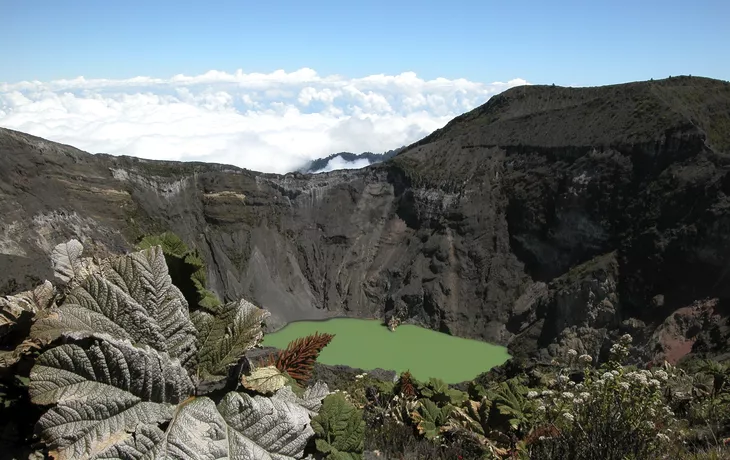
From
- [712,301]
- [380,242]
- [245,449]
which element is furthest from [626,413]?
[380,242]

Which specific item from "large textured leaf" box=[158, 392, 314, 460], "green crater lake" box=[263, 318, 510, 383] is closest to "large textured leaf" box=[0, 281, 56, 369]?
"large textured leaf" box=[158, 392, 314, 460]

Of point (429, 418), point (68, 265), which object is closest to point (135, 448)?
point (68, 265)

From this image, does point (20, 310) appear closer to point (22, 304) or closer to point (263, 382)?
point (22, 304)

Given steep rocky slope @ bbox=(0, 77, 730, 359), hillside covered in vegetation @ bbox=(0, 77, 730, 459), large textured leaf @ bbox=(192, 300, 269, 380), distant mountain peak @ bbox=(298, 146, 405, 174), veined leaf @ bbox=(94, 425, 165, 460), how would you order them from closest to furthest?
1. veined leaf @ bbox=(94, 425, 165, 460)
2. hillside covered in vegetation @ bbox=(0, 77, 730, 459)
3. large textured leaf @ bbox=(192, 300, 269, 380)
4. steep rocky slope @ bbox=(0, 77, 730, 359)
5. distant mountain peak @ bbox=(298, 146, 405, 174)

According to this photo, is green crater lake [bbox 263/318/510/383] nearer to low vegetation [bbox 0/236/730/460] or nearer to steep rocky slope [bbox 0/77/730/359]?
steep rocky slope [bbox 0/77/730/359]

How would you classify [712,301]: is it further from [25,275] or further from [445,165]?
[25,275]

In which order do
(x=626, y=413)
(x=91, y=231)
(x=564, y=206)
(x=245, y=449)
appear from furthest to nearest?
(x=564, y=206) → (x=91, y=231) → (x=626, y=413) → (x=245, y=449)
